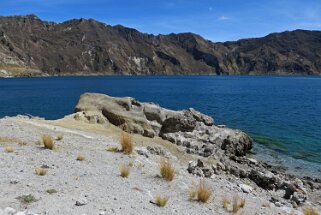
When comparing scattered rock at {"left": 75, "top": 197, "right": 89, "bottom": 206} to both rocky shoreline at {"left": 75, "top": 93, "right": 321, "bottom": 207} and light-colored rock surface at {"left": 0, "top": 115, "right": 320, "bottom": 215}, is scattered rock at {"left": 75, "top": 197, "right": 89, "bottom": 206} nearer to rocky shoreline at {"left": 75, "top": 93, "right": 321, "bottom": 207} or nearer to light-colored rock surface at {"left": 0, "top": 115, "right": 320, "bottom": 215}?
light-colored rock surface at {"left": 0, "top": 115, "right": 320, "bottom": 215}

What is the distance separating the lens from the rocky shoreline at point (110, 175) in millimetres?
12484

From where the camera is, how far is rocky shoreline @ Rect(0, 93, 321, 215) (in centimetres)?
1248

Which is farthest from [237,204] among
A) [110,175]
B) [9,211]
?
[9,211]

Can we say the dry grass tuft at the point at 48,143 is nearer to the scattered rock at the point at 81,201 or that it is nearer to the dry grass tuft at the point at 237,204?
the scattered rock at the point at 81,201

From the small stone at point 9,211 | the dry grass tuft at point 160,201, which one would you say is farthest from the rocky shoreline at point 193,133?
the small stone at point 9,211

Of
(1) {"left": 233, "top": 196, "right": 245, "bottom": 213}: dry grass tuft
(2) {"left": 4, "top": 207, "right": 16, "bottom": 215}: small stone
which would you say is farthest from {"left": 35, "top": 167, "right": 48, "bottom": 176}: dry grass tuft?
(1) {"left": 233, "top": 196, "right": 245, "bottom": 213}: dry grass tuft

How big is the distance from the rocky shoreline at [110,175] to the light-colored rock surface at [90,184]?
0.08 feet

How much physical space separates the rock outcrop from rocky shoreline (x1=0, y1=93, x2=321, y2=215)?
3.9 inches

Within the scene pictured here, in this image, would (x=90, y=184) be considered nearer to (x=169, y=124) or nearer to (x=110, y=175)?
(x=110, y=175)

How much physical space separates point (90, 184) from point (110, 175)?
5.28 feet

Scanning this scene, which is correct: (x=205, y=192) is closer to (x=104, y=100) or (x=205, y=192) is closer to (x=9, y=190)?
(x=9, y=190)

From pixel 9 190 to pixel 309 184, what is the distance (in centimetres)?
2122

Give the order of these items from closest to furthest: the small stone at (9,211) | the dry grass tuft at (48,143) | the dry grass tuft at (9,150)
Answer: the small stone at (9,211), the dry grass tuft at (9,150), the dry grass tuft at (48,143)

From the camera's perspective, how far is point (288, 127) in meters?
56.5
